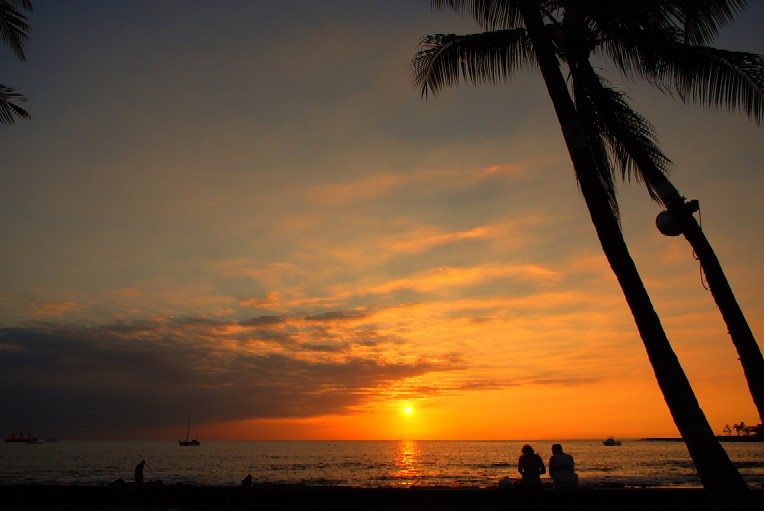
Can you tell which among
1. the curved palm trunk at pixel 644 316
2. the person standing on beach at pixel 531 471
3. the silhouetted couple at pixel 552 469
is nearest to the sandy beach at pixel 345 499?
the silhouetted couple at pixel 552 469

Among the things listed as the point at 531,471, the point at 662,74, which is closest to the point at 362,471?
the point at 531,471

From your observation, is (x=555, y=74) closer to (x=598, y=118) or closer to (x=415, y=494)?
(x=598, y=118)

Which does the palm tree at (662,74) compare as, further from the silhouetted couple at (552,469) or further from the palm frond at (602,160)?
the silhouetted couple at (552,469)

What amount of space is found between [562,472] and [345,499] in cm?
464

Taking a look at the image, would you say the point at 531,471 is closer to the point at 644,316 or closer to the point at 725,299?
the point at 725,299

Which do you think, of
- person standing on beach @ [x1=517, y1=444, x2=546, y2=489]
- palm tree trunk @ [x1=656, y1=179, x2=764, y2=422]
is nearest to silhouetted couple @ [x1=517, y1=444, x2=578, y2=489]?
person standing on beach @ [x1=517, y1=444, x2=546, y2=489]

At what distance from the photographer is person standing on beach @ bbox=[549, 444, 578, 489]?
11.3 m

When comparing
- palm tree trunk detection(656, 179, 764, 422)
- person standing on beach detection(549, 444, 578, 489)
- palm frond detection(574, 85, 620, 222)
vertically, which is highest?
palm frond detection(574, 85, 620, 222)

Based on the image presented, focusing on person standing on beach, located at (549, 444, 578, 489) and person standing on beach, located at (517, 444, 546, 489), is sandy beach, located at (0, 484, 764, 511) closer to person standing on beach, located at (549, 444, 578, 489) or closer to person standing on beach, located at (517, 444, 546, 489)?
person standing on beach, located at (549, 444, 578, 489)

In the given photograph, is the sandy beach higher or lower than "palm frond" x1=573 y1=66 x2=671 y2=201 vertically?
lower

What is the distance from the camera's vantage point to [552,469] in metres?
11.7

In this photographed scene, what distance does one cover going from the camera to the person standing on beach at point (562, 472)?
1129 centimetres

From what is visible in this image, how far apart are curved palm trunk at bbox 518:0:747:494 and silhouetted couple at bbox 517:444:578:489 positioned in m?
6.32

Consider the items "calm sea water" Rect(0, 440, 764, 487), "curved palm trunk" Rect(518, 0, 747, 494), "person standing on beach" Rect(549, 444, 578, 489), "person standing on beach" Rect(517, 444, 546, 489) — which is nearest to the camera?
"curved palm trunk" Rect(518, 0, 747, 494)
